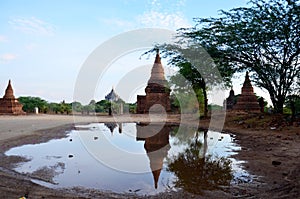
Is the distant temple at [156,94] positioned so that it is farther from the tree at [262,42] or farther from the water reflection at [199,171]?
the water reflection at [199,171]

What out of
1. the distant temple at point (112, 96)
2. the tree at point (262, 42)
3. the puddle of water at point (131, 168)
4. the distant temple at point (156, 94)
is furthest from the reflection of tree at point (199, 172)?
the distant temple at point (112, 96)

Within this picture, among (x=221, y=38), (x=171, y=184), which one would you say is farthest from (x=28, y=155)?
(x=221, y=38)

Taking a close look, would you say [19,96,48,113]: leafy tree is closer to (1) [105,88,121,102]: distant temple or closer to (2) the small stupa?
(1) [105,88,121,102]: distant temple

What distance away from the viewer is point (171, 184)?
459cm

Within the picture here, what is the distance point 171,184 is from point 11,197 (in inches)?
92.5

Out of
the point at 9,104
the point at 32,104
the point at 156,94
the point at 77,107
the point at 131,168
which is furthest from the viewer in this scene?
the point at 77,107

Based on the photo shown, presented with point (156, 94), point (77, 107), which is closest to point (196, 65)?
point (156, 94)

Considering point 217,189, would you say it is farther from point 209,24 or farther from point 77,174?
point 209,24

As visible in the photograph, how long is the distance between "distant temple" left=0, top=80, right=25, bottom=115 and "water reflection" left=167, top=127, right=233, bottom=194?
2998cm

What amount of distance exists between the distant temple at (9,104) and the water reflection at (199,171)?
98.4ft

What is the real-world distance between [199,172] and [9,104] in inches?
1282

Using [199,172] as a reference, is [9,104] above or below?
above

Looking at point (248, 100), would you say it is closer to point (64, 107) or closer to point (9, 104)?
point (9, 104)

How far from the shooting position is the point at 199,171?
5.60 metres
